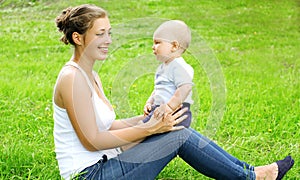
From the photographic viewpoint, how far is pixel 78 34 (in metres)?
2.17

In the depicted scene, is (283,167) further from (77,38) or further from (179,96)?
(77,38)

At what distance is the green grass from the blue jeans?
0.10 metres

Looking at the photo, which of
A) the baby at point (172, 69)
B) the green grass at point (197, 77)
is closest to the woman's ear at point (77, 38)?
the green grass at point (197, 77)

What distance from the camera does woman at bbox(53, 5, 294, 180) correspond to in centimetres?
212

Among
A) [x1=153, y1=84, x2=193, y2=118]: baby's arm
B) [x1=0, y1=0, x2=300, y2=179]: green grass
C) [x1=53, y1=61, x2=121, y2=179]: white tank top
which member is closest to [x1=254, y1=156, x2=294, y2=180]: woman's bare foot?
[x1=0, y1=0, x2=300, y2=179]: green grass

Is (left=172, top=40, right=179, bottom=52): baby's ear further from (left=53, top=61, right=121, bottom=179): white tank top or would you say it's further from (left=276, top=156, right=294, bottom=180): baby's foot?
(left=276, top=156, right=294, bottom=180): baby's foot

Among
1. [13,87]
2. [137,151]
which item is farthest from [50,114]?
[137,151]

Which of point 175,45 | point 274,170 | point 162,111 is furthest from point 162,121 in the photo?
point 274,170

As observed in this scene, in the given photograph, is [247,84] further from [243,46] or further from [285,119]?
[243,46]

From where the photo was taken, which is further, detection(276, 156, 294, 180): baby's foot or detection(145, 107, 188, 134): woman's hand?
detection(276, 156, 294, 180): baby's foot

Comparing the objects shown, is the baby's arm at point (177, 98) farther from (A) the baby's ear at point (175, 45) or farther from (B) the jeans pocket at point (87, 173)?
(B) the jeans pocket at point (87, 173)

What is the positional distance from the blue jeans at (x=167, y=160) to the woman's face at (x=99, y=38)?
0.43 m

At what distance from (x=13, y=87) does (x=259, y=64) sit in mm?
2728

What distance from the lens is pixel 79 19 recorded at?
2148 millimetres
